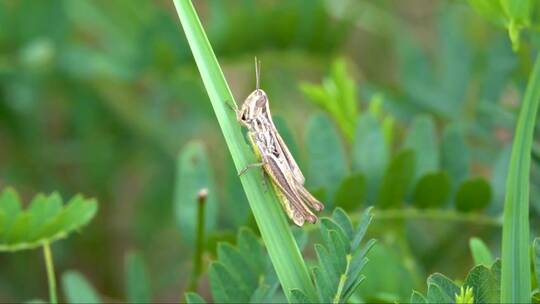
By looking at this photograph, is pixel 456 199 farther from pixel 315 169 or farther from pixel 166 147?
pixel 166 147

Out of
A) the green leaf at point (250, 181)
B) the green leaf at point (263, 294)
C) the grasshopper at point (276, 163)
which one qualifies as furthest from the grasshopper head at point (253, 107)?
the green leaf at point (263, 294)

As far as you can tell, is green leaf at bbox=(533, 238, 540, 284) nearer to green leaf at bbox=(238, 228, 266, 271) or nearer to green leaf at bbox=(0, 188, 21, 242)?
green leaf at bbox=(238, 228, 266, 271)

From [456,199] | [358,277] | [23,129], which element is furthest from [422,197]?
[23,129]

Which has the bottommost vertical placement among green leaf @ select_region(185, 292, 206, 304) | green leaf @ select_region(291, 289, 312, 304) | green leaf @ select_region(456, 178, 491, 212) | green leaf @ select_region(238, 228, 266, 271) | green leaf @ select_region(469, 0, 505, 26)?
green leaf @ select_region(291, 289, 312, 304)

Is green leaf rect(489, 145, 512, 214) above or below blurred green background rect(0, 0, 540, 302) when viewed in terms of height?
below

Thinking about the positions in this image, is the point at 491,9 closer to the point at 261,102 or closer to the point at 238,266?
the point at 261,102

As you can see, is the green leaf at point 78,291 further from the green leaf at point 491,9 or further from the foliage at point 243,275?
the green leaf at point 491,9

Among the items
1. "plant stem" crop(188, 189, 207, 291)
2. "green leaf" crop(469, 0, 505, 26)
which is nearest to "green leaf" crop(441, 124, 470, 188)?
"green leaf" crop(469, 0, 505, 26)
